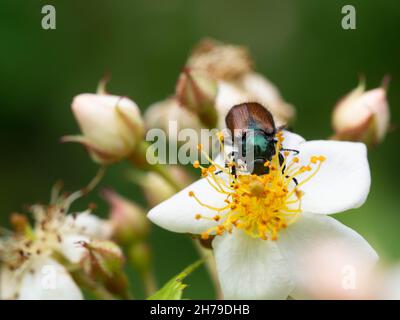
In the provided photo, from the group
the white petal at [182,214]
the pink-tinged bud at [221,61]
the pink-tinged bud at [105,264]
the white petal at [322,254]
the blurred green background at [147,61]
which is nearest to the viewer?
the white petal at [322,254]

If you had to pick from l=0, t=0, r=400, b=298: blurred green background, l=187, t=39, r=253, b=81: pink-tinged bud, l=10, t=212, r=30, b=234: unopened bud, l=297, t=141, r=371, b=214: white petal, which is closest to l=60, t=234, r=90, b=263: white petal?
l=10, t=212, r=30, b=234: unopened bud

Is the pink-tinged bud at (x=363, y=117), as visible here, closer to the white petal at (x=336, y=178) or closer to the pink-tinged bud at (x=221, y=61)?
the white petal at (x=336, y=178)

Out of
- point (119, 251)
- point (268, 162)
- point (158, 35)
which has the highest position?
point (158, 35)

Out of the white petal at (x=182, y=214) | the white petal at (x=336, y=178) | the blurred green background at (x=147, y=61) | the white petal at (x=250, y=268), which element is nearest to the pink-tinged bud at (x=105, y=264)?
the white petal at (x=182, y=214)

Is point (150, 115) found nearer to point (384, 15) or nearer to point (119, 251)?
point (119, 251)

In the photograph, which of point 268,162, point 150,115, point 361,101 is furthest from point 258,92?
point 268,162

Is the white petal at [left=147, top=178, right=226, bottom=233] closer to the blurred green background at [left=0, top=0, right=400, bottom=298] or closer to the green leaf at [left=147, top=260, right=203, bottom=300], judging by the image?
the green leaf at [left=147, top=260, right=203, bottom=300]

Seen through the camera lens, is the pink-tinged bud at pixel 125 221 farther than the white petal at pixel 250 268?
Yes
